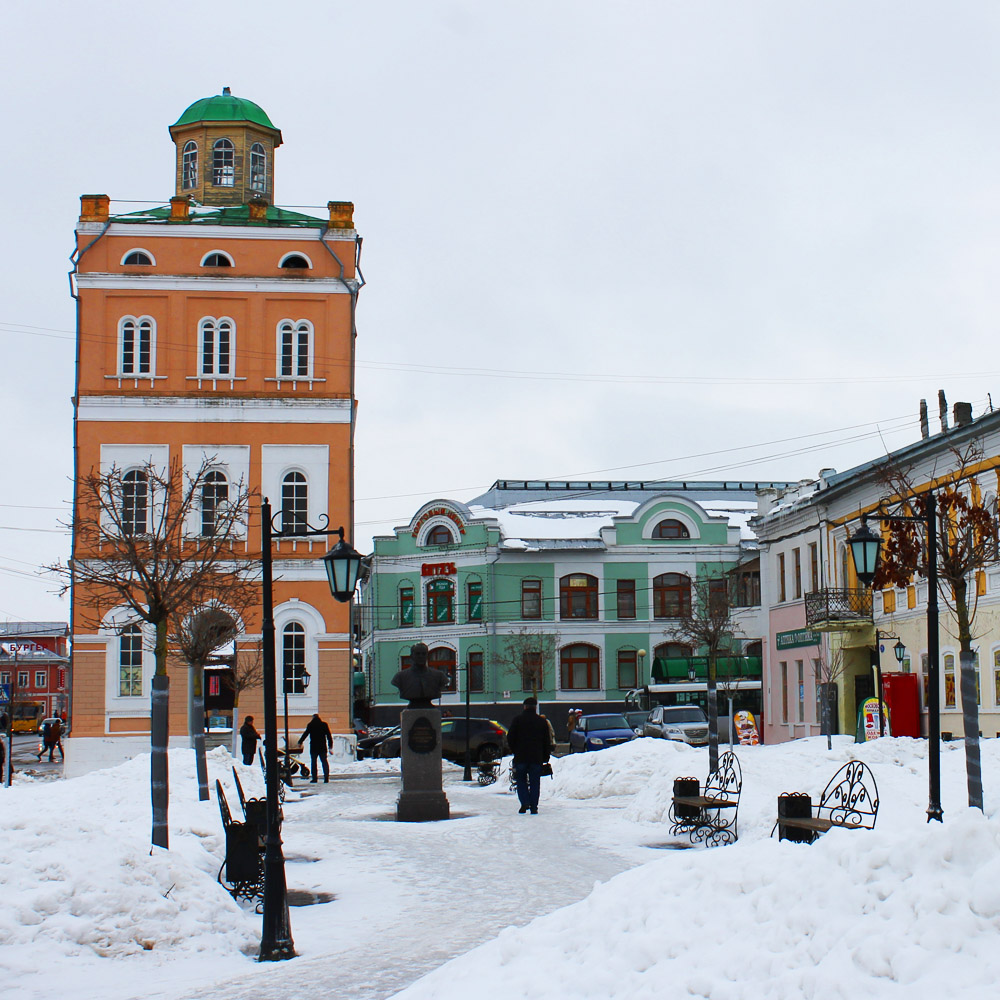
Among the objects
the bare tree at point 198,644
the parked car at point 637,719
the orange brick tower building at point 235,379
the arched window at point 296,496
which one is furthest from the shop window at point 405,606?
the bare tree at point 198,644

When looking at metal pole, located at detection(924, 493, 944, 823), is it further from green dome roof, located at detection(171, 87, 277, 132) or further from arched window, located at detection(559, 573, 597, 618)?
arched window, located at detection(559, 573, 597, 618)

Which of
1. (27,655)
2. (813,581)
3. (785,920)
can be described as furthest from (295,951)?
(27,655)

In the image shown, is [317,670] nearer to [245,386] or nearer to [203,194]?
[245,386]

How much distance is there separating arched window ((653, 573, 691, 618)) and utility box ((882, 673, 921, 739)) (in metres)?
26.5

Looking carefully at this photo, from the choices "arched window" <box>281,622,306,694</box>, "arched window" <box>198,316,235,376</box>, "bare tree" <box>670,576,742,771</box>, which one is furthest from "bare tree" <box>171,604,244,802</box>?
"bare tree" <box>670,576,742,771</box>

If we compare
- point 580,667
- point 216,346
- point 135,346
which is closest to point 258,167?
point 216,346

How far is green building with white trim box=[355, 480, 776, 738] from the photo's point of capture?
196 ft

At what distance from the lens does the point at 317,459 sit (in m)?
41.5

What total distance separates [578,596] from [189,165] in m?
26.6

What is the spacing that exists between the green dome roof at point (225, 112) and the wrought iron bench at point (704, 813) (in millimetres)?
33874

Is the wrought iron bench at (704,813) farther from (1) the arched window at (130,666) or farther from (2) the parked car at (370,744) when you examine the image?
(1) the arched window at (130,666)

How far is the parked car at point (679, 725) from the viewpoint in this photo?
3731cm

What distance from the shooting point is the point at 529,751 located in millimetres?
20219

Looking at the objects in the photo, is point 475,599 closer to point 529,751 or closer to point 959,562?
point 529,751
